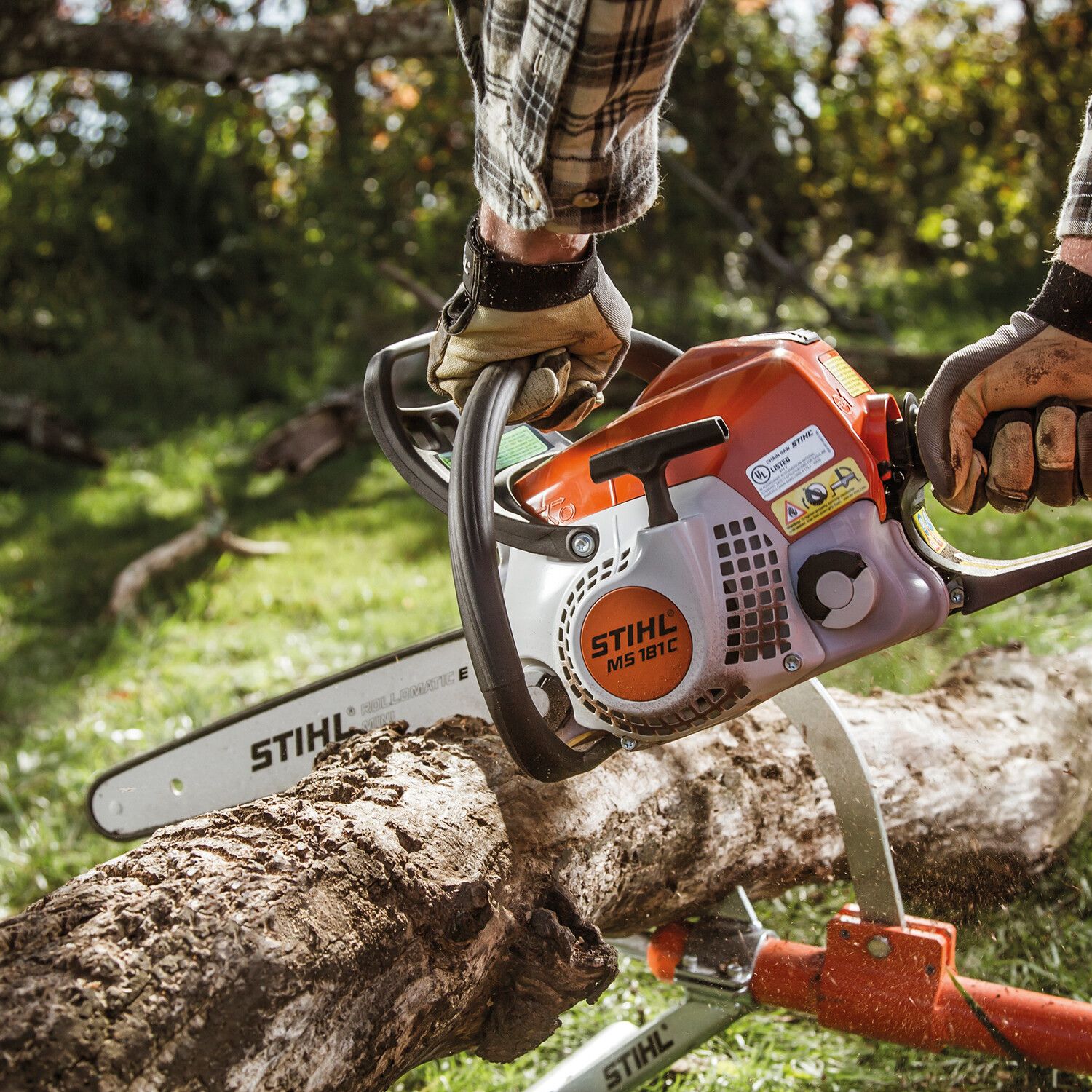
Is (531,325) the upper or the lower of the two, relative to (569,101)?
lower

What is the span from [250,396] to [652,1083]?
6444mm

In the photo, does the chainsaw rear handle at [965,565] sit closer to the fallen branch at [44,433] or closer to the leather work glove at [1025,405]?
the leather work glove at [1025,405]

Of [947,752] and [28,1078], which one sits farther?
[947,752]

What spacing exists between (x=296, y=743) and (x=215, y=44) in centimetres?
426

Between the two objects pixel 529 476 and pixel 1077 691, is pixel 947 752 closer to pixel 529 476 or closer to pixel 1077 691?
pixel 1077 691

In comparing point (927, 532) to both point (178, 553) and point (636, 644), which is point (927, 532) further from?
point (178, 553)

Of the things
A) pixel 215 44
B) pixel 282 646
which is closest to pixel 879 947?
pixel 282 646

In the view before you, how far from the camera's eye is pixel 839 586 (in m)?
1.41

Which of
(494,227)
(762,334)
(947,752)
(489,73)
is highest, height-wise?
(489,73)

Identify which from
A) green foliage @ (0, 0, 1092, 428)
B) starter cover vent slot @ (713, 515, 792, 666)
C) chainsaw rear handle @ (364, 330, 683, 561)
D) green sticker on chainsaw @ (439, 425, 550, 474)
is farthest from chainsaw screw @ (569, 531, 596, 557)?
green foliage @ (0, 0, 1092, 428)

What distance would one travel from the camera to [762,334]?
5.24 feet

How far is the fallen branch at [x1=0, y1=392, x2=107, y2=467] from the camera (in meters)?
6.19

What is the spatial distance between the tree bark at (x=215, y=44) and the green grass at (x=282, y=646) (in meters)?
2.09

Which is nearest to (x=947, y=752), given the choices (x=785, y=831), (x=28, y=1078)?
(x=785, y=831)
